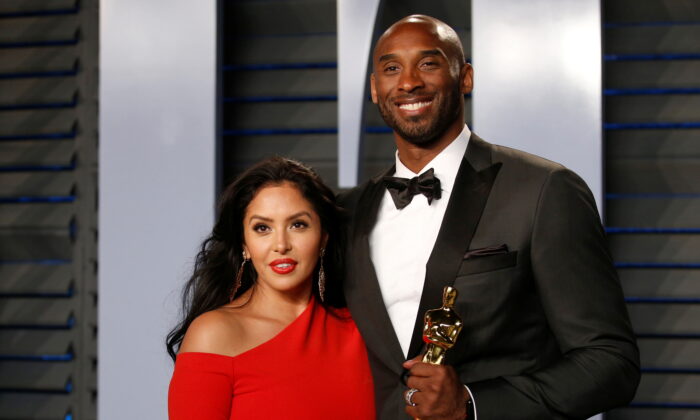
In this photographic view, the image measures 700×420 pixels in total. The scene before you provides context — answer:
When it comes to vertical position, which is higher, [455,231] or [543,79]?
[543,79]

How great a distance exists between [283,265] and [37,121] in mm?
2129

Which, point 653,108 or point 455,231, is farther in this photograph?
point 653,108

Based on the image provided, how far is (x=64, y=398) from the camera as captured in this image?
3754mm

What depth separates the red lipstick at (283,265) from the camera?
7.39 feet

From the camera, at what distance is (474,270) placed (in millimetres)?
2051

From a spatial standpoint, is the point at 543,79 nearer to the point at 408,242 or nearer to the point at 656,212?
the point at 656,212

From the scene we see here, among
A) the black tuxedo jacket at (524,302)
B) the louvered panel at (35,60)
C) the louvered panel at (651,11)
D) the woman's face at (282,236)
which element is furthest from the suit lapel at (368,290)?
the louvered panel at (35,60)

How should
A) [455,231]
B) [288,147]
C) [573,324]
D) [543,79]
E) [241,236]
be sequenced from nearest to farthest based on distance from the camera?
[573,324], [455,231], [241,236], [543,79], [288,147]

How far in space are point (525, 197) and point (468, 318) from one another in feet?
1.09

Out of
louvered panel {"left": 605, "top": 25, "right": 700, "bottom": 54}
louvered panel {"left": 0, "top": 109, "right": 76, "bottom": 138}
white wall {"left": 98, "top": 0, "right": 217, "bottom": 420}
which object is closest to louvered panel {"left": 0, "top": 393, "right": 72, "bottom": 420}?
white wall {"left": 98, "top": 0, "right": 217, "bottom": 420}

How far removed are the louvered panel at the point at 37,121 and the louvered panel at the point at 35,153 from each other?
0.05 m

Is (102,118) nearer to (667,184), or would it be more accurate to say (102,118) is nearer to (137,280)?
(137,280)

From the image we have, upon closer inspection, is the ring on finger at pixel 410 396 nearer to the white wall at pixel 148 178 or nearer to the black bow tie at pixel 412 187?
the black bow tie at pixel 412 187

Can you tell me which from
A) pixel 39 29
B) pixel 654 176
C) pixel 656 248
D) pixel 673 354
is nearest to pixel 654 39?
pixel 654 176
